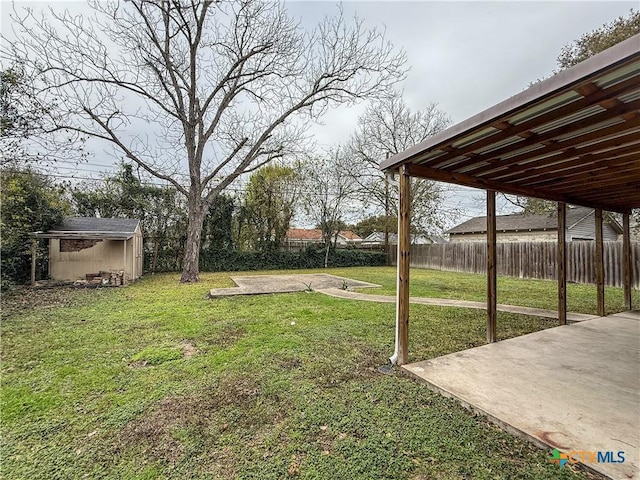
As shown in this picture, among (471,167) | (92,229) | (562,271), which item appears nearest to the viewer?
(471,167)

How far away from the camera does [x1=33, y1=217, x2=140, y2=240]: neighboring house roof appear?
875 centimetres

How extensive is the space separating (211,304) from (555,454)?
5.88 metres

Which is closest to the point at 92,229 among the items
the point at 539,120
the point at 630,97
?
the point at 539,120

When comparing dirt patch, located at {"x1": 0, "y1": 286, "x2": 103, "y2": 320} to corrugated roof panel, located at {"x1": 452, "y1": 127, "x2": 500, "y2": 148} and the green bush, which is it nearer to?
the green bush

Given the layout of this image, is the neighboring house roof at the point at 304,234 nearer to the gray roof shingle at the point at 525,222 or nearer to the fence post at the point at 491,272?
the gray roof shingle at the point at 525,222

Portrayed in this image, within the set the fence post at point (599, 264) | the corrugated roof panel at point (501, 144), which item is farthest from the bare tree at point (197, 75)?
the corrugated roof panel at point (501, 144)

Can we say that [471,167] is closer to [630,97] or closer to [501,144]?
[501,144]

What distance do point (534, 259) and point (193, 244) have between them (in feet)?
42.1

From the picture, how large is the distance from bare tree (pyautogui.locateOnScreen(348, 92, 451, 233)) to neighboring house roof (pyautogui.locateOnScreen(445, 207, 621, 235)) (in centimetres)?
347

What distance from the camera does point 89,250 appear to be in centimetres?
957

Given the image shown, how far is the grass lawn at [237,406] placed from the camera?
1699 mm

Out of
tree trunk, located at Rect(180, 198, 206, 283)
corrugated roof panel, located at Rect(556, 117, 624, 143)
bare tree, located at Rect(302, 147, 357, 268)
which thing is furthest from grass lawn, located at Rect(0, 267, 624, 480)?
bare tree, located at Rect(302, 147, 357, 268)

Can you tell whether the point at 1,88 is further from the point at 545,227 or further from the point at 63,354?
the point at 545,227

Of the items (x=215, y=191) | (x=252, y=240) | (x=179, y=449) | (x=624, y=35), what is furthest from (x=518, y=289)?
(x=252, y=240)
